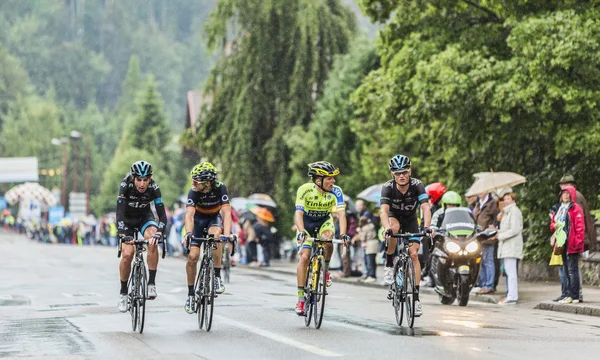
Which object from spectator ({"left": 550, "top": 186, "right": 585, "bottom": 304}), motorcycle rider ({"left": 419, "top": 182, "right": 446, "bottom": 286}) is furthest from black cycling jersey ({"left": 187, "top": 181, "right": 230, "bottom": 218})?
motorcycle rider ({"left": 419, "top": 182, "right": 446, "bottom": 286})

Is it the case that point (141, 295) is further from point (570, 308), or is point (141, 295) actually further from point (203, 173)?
point (570, 308)

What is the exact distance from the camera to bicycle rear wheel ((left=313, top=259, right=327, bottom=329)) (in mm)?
13547

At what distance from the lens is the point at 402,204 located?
14.1 meters

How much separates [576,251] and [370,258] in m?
8.62

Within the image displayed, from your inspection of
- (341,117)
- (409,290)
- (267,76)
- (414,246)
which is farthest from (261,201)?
(409,290)

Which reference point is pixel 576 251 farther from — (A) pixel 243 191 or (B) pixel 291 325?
(A) pixel 243 191

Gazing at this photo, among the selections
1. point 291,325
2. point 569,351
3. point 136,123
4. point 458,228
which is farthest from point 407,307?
point 136,123

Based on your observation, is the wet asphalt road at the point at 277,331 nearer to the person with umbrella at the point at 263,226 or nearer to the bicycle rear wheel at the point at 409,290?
the bicycle rear wheel at the point at 409,290

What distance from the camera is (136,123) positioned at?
12488 centimetres

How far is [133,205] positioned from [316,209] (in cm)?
204

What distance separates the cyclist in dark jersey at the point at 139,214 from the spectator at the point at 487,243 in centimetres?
832

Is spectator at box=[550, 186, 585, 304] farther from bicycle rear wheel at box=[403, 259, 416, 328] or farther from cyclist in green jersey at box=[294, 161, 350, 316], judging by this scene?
cyclist in green jersey at box=[294, 161, 350, 316]

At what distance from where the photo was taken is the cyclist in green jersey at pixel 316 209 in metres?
13.9

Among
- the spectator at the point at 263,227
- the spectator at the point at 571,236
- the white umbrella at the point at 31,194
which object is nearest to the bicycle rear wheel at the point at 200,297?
the spectator at the point at 571,236
